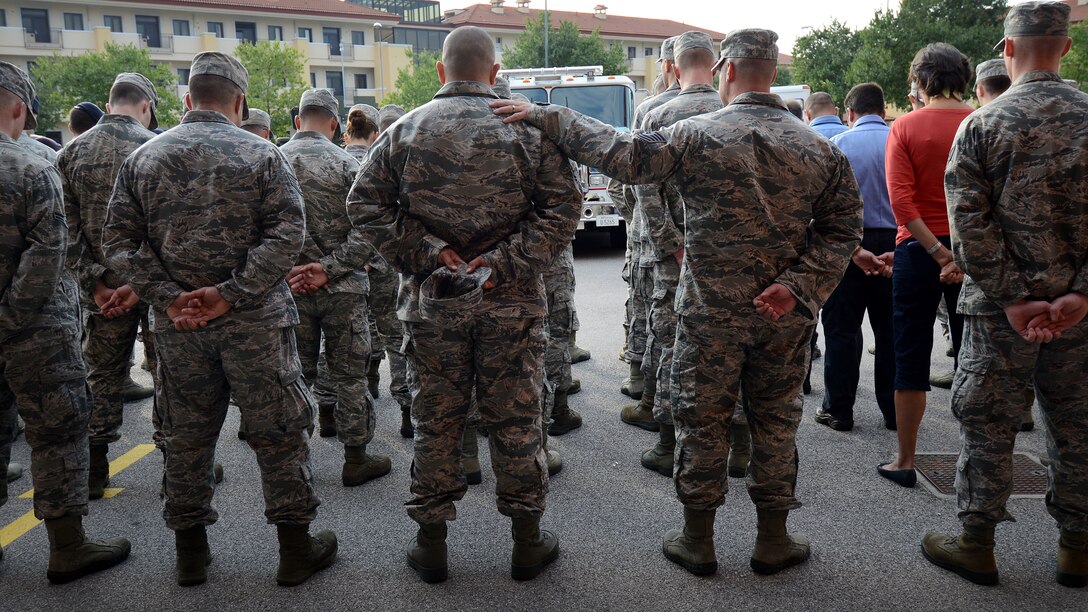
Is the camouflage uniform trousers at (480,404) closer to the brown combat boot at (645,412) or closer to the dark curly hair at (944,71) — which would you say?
the brown combat boot at (645,412)

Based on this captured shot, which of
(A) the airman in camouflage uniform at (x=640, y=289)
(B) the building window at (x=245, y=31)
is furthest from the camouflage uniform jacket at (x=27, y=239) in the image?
(B) the building window at (x=245, y=31)

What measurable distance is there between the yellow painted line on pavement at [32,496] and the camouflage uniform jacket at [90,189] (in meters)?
1.12

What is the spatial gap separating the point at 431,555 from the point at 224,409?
3.54ft

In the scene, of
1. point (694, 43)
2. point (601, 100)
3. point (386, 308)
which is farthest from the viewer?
point (601, 100)

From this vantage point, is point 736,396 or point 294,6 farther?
point 294,6

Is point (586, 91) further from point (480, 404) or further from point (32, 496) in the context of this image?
point (480, 404)

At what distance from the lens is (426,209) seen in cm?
309

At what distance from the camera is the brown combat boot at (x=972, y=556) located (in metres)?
3.16

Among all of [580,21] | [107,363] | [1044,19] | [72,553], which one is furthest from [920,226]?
[580,21]

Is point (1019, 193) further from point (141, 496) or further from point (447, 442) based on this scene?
point (141, 496)

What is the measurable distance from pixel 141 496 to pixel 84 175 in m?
1.75

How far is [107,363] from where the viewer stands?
4348 mm

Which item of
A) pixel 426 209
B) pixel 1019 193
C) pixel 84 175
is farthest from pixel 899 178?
pixel 84 175

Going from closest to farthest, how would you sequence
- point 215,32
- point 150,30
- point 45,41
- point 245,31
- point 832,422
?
1. point 832,422
2. point 45,41
3. point 150,30
4. point 215,32
5. point 245,31
